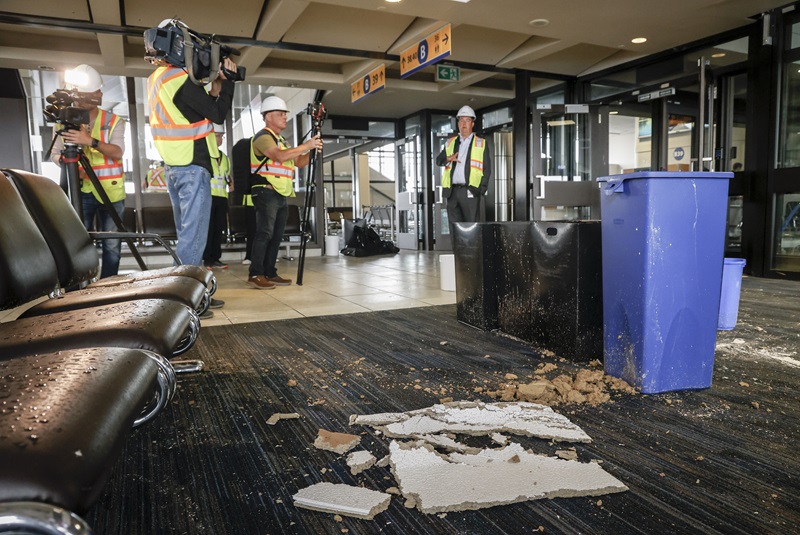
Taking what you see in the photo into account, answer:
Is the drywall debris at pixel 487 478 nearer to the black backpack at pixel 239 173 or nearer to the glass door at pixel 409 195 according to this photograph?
the black backpack at pixel 239 173

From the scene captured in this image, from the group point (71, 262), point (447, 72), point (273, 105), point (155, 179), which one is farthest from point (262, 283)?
point (155, 179)

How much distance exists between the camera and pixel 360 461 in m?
1.27

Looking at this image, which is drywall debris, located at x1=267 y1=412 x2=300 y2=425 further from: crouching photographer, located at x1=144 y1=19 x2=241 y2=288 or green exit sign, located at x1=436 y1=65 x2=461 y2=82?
green exit sign, located at x1=436 y1=65 x2=461 y2=82

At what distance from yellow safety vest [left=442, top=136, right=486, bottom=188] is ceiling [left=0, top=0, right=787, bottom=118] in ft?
3.88

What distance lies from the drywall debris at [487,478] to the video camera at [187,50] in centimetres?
230

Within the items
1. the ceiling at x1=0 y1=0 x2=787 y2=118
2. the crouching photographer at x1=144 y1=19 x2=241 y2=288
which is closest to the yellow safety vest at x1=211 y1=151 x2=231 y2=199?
the ceiling at x1=0 y1=0 x2=787 y2=118

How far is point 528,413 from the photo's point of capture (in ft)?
5.17

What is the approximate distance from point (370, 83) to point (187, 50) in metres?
4.44

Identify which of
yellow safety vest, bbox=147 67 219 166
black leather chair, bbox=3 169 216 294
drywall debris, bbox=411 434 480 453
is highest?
yellow safety vest, bbox=147 67 219 166

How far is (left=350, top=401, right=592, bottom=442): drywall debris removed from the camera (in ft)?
4.73

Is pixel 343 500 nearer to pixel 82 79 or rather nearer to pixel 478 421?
pixel 478 421

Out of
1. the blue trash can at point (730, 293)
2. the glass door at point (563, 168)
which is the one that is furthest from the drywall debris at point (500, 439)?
the glass door at point (563, 168)

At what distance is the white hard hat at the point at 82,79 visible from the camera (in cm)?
301

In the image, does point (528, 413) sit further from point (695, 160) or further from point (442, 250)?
point (442, 250)
